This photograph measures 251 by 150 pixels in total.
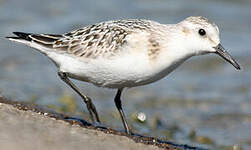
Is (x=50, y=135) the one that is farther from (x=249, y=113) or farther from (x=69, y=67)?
(x=249, y=113)

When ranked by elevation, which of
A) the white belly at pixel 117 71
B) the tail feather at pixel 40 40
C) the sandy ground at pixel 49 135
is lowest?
the sandy ground at pixel 49 135

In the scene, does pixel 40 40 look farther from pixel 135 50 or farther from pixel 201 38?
pixel 201 38

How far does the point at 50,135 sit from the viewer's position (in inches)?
222

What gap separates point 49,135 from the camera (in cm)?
562

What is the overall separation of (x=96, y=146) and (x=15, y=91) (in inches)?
198

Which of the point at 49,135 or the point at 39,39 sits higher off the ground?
the point at 39,39

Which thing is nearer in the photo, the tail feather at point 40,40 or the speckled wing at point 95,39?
the speckled wing at point 95,39

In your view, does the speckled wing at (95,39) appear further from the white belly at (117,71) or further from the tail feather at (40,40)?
the white belly at (117,71)

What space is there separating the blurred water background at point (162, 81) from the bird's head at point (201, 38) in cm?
244

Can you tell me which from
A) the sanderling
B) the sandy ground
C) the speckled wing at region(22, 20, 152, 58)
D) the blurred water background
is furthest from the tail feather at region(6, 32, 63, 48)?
the blurred water background

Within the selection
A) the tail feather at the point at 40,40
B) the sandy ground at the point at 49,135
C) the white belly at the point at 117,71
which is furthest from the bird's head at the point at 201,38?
the tail feather at the point at 40,40

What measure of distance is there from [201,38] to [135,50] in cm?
79

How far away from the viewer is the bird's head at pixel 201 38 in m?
6.87

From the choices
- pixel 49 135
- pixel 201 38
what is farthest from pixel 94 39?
pixel 49 135
